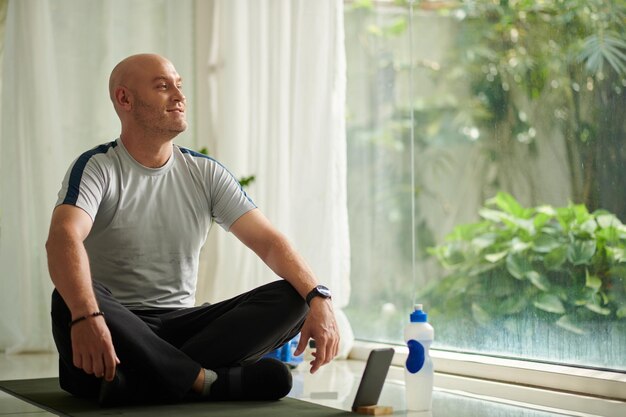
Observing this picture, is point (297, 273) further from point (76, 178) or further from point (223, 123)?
point (223, 123)

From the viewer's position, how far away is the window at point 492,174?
2.83 metres

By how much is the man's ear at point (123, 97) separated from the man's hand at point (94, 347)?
0.67 metres

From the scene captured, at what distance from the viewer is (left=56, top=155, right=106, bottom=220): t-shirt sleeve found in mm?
2260

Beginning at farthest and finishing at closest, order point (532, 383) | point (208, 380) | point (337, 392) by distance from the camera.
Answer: point (532, 383), point (337, 392), point (208, 380)

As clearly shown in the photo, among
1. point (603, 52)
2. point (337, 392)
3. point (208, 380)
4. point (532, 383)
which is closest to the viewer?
point (208, 380)

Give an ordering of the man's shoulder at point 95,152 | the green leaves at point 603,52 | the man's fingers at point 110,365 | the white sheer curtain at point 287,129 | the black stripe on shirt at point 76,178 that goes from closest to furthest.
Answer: the man's fingers at point 110,365, the black stripe on shirt at point 76,178, the man's shoulder at point 95,152, the green leaves at point 603,52, the white sheer curtain at point 287,129

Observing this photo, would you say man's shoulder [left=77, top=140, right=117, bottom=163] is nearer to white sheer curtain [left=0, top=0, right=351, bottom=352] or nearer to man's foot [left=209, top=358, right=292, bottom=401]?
man's foot [left=209, top=358, right=292, bottom=401]

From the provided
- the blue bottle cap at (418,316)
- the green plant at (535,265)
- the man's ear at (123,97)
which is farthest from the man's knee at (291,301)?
the green plant at (535,265)

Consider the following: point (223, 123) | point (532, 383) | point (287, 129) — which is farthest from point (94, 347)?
point (223, 123)

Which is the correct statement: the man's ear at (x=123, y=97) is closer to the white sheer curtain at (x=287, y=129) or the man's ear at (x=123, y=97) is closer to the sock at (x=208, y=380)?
the sock at (x=208, y=380)

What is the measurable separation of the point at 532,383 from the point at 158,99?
137 cm

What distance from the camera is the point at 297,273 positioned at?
7.57ft

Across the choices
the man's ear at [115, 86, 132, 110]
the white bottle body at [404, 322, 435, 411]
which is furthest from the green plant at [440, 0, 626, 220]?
the man's ear at [115, 86, 132, 110]

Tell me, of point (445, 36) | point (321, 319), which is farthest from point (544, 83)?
point (321, 319)
